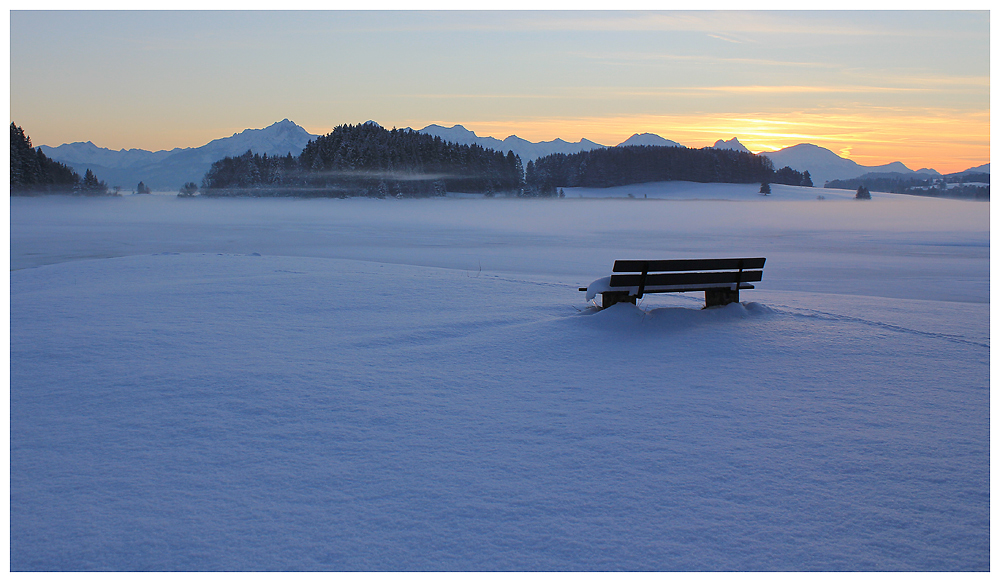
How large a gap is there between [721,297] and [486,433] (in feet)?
14.6

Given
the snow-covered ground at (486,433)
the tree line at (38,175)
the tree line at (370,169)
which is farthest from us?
the tree line at (370,169)

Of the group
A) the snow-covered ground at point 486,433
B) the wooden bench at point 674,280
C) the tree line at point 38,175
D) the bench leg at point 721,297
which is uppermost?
the tree line at point 38,175

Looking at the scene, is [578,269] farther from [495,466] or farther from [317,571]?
[317,571]

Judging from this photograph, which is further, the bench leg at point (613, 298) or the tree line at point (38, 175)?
the tree line at point (38, 175)

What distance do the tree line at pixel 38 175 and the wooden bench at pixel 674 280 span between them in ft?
185

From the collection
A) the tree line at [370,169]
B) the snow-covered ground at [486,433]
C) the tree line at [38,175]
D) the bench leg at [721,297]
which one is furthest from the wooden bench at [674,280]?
the tree line at [370,169]

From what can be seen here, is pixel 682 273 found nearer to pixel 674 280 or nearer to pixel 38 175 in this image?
pixel 674 280

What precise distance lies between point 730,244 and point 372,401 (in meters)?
18.7

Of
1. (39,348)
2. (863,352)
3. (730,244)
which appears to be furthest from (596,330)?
(730,244)

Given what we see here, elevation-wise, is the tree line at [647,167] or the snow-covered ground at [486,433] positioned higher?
the tree line at [647,167]

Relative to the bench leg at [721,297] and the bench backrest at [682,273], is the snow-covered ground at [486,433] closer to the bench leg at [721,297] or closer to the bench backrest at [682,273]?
the bench leg at [721,297]

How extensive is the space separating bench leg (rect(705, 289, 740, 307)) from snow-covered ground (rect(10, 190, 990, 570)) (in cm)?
24

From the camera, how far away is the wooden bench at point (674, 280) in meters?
6.75

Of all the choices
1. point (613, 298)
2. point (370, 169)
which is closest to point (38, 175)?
point (370, 169)
